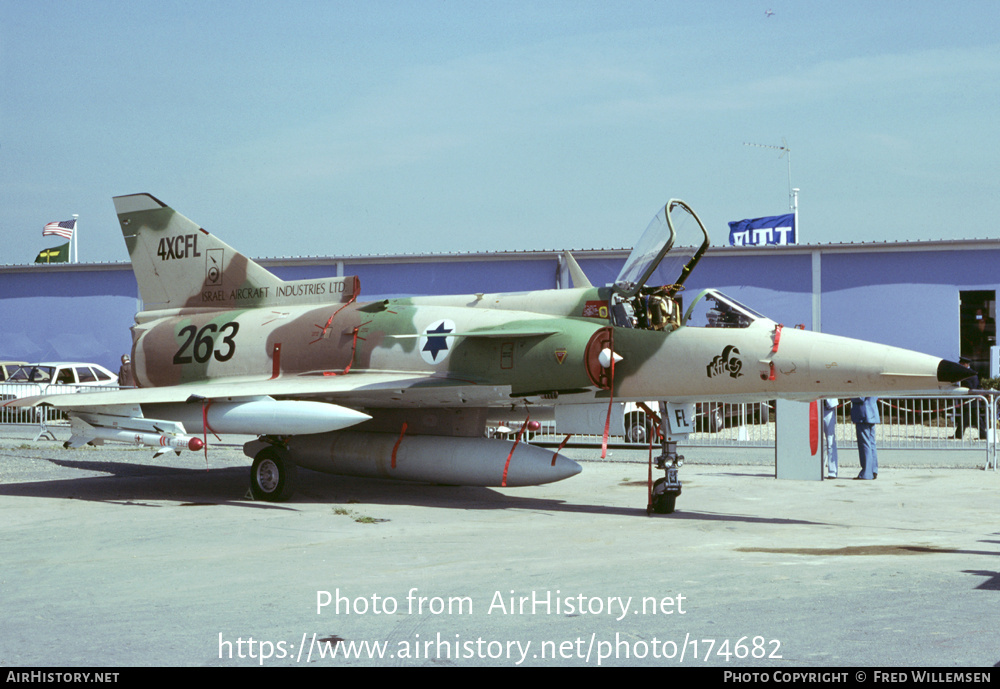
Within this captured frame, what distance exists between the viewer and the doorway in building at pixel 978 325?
3244 cm

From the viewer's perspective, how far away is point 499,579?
7105mm

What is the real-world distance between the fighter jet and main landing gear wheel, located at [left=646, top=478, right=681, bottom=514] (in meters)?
0.02

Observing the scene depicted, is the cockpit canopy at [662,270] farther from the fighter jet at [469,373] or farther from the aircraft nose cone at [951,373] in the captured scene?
the aircraft nose cone at [951,373]

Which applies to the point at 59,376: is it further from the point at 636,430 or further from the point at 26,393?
the point at 636,430

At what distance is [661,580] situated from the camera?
703cm

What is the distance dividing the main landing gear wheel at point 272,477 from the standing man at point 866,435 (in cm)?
842

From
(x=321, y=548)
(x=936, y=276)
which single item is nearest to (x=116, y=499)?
(x=321, y=548)

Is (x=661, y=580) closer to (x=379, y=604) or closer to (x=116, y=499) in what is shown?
(x=379, y=604)

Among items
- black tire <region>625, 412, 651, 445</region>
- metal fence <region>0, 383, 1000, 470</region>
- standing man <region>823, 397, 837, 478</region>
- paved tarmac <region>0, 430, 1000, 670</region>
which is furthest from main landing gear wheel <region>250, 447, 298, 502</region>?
black tire <region>625, 412, 651, 445</region>

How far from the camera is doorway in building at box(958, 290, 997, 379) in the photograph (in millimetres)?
32438

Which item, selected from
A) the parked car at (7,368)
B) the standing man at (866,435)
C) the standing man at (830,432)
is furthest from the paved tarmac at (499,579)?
the parked car at (7,368)

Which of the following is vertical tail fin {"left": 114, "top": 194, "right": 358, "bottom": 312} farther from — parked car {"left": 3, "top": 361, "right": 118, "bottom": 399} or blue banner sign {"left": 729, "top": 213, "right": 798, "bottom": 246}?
blue banner sign {"left": 729, "top": 213, "right": 798, "bottom": 246}

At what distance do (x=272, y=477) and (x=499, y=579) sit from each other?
20.3 ft

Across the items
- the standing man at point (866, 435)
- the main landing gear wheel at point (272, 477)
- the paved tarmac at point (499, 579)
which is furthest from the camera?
the standing man at point (866, 435)
